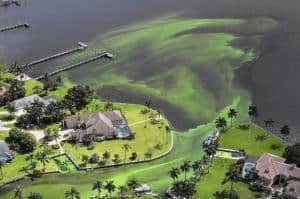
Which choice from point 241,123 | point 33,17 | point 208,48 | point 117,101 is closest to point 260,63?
point 208,48

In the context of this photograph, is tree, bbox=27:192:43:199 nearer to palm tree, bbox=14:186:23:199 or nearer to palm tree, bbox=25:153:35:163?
palm tree, bbox=14:186:23:199

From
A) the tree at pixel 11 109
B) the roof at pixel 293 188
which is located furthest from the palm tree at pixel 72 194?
the roof at pixel 293 188

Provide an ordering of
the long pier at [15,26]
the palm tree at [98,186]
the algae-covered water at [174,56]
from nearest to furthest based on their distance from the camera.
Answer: the palm tree at [98,186] → the algae-covered water at [174,56] → the long pier at [15,26]

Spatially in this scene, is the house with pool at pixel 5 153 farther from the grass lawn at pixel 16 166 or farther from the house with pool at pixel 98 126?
the house with pool at pixel 98 126

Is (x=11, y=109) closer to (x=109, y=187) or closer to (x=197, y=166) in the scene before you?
(x=109, y=187)

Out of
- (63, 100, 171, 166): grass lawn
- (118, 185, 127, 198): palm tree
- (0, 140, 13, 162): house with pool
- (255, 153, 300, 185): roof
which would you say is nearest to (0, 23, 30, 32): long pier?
(63, 100, 171, 166): grass lawn

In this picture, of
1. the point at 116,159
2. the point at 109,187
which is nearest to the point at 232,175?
the point at 109,187

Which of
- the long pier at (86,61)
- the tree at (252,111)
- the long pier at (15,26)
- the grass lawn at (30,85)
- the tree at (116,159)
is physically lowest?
the tree at (116,159)
